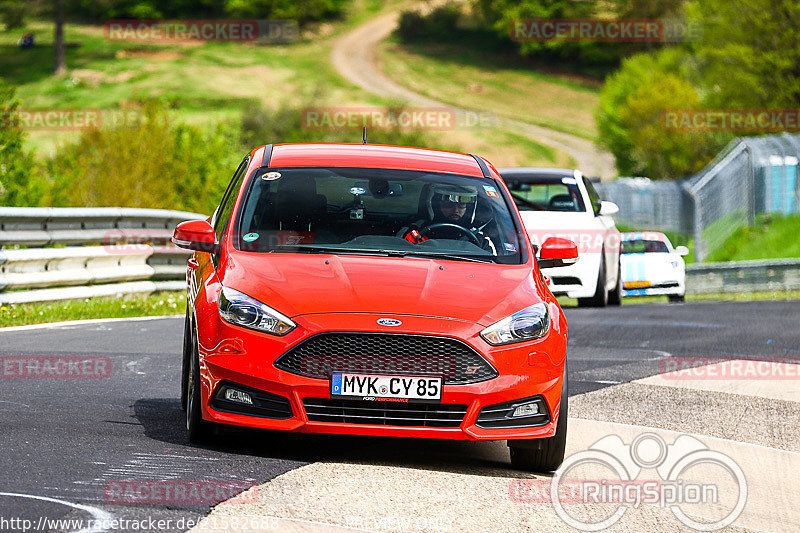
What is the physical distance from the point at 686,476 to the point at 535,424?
862 millimetres

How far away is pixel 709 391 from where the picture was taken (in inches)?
386

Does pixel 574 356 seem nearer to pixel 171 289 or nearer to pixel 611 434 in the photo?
pixel 611 434

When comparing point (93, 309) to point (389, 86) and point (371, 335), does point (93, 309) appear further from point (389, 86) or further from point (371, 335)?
point (389, 86)

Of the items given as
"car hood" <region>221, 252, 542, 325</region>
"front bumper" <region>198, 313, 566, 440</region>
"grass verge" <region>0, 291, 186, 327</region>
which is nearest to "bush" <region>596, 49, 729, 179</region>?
"grass verge" <region>0, 291, 186, 327</region>

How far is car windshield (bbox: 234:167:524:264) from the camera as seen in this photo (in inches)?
295

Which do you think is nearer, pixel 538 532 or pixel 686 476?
pixel 538 532

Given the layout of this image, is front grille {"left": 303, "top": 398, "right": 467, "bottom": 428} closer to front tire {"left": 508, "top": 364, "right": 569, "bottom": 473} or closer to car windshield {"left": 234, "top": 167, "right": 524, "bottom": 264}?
front tire {"left": 508, "top": 364, "right": 569, "bottom": 473}

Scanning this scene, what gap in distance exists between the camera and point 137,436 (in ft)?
23.4

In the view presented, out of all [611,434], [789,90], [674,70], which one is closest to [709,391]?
[611,434]

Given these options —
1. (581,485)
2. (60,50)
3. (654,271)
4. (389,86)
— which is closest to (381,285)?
(581,485)

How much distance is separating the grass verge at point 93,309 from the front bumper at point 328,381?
725cm

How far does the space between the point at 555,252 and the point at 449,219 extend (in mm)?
647

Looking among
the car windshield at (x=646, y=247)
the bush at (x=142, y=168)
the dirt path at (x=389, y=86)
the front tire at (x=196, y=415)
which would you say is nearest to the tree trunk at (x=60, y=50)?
the dirt path at (x=389, y=86)

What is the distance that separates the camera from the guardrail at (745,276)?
27.2m
